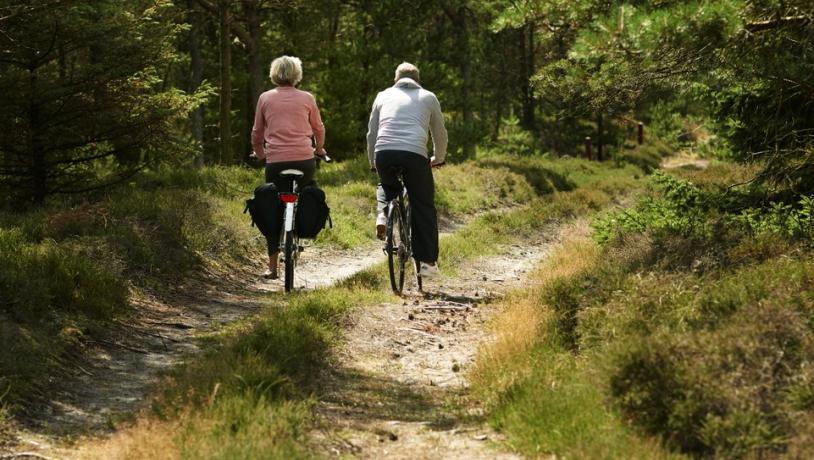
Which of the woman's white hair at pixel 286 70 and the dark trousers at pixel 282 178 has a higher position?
the woman's white hair at pixel 286 70

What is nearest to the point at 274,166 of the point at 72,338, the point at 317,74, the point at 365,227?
the point at 72,338

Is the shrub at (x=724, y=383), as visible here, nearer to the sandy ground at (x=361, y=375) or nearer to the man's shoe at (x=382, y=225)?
the sandy ground at (x=361, y=375)

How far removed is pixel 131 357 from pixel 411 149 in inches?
136

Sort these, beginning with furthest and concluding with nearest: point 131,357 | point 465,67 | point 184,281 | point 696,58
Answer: point 465,67
point 184,281
point 696,58
point 131,357

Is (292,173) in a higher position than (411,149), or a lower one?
lower

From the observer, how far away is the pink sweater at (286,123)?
8.68m

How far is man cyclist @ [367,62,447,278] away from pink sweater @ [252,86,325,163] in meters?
0.68

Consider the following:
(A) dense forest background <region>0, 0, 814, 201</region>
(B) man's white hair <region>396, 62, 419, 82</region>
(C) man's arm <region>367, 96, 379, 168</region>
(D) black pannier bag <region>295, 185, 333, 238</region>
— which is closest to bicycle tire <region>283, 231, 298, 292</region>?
(D) black pannier bag <region>295, 185, 333, 238</region>

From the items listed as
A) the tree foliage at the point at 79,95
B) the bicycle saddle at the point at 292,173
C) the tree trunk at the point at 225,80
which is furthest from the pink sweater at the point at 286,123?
the tree trunk at the point at 225,80

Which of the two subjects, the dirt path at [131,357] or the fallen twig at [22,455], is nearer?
the fallen twig at [22,455]

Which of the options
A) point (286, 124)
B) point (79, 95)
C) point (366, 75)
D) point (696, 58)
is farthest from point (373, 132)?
point (366, 75)

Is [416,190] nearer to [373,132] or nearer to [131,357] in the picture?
[373,132]

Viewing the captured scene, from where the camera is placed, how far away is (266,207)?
8.66 metres

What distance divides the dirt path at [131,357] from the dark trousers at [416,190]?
1.69 m
